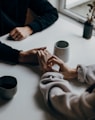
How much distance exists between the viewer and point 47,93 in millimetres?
951

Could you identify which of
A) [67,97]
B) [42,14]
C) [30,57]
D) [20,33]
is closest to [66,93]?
[67,97]

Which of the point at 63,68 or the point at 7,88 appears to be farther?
the point at 63,68

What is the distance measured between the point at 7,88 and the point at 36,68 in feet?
0.83

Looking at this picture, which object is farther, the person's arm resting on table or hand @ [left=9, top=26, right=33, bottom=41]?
hand @ [left=9, top=26, right=33, bottom=41]

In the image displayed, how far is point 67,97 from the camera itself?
89cm

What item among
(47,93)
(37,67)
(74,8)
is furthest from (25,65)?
(74,8)

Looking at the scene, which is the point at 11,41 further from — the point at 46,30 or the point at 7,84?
the point at 7,84

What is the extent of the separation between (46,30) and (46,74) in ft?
1.56

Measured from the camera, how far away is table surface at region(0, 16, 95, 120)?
93cm

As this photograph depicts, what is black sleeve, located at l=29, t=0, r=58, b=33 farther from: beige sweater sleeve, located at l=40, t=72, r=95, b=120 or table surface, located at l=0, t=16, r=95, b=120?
beige sweater sleeve, located at l=40, t=72, r=95, b=120

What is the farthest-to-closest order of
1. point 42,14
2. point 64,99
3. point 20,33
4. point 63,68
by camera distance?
point 42,14, point 20,33, point 63,68, point 64,99

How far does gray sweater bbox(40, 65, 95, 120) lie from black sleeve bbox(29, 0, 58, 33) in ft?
1.55

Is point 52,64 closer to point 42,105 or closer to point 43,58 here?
point 43,58

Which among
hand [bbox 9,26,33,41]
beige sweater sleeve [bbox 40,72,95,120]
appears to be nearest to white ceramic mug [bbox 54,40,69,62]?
beige sweater sleeve [bbox 40,72,95,120]
